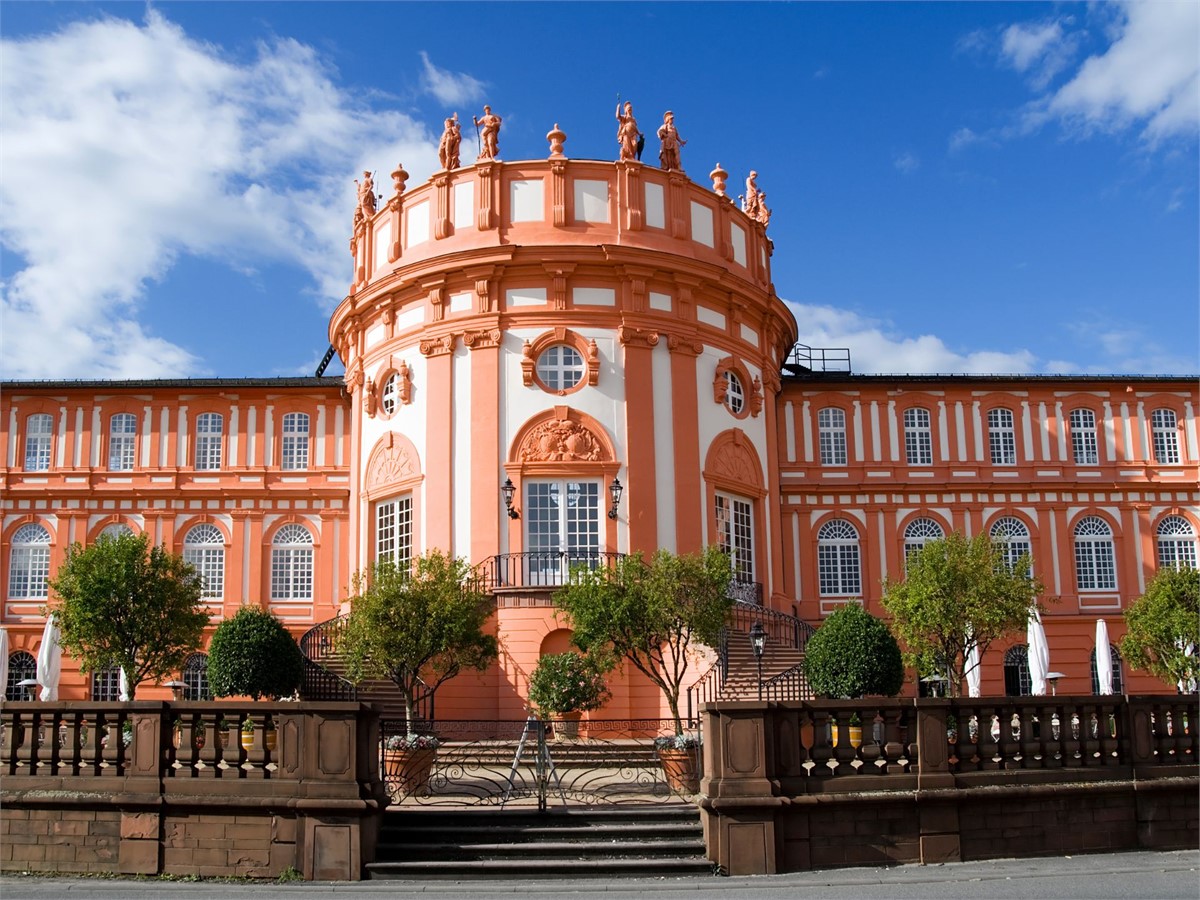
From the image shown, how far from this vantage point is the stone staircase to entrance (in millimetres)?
14680

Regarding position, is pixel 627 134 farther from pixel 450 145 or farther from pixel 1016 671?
pixel 1016 671

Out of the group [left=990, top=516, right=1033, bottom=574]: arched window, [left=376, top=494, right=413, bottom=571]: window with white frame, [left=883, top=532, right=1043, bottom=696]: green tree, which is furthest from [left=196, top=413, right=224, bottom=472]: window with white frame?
[left=990, top=516, right=1033, bottom=574]: arched window

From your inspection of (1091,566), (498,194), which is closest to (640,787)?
(498,194)

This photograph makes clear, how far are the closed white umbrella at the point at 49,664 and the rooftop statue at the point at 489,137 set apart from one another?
1473 cm

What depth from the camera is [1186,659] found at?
31484 mm

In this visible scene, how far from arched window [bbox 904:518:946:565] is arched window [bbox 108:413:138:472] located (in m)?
22.9

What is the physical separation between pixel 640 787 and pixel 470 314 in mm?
15629

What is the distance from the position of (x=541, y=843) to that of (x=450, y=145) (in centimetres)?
2129

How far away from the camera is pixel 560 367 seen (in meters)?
30.9

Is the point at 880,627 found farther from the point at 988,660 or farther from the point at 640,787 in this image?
the point at 988,660

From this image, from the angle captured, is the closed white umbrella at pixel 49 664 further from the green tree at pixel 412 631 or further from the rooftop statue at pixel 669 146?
the rooftop statue at pixel 669 146

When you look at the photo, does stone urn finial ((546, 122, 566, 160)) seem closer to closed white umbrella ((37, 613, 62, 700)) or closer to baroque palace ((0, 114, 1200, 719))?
baroque palace ((0, 114, 1200, 719))

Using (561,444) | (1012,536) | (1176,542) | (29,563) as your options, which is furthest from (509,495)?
(1176,542)

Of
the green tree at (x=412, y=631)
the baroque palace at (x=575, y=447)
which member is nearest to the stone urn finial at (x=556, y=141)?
the baroque palace at (x=575, y=447)
